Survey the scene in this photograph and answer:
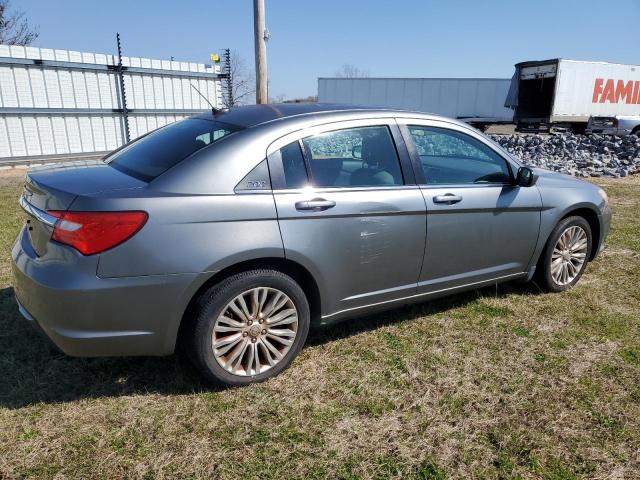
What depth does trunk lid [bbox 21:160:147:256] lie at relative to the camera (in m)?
2.50

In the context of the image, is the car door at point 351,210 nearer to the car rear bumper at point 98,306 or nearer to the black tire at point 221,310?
the black tire at point 221,310

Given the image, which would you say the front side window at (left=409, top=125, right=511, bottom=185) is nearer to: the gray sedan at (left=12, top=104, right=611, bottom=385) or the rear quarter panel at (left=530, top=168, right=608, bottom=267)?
the gray sedan at (left=12, top=104, right=611, bottom=385)

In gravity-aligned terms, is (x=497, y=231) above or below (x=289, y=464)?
above

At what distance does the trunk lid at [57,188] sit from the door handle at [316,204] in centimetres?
88

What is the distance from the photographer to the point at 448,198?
11.1 feet

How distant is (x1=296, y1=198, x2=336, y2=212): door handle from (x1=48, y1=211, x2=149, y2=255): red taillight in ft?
2.96

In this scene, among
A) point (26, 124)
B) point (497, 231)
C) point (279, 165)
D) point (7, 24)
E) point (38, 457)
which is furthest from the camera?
point (7, 24)

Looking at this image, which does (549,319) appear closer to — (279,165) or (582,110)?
(279,165)

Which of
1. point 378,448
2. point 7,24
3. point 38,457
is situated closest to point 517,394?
point 378,448

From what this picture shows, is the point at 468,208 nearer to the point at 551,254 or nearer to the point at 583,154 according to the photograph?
the point at 551,254

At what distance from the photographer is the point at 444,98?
29.5 m

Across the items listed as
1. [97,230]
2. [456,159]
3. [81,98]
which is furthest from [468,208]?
[81,98]

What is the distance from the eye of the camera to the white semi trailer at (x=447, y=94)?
2895cm

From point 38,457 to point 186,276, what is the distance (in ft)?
3.55
